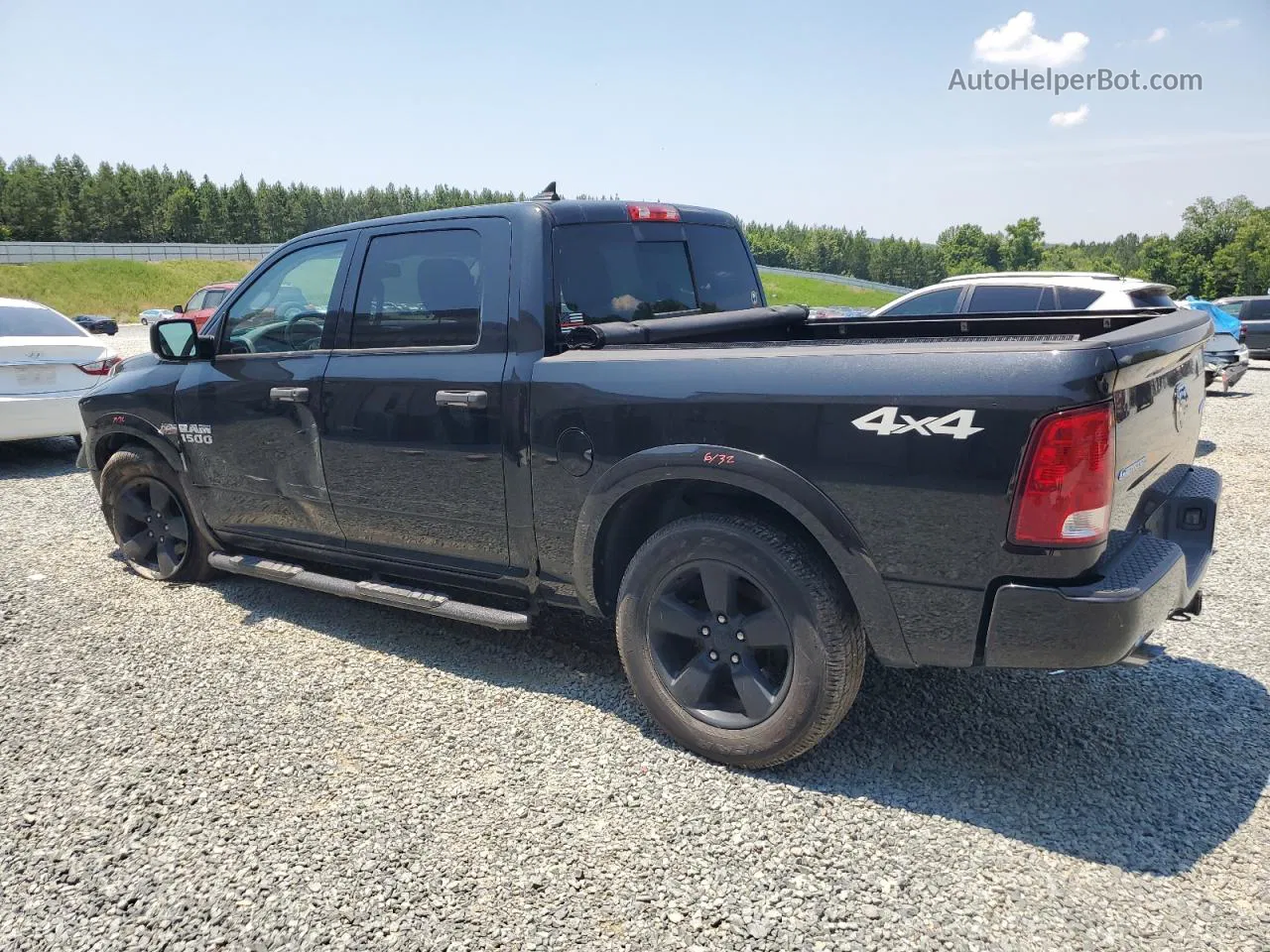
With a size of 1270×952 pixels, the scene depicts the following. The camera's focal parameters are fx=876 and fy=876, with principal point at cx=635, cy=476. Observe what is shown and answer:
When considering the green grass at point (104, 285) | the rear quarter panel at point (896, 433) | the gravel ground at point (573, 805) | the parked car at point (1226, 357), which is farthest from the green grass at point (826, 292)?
the rear quarter panel at point (896, 433)

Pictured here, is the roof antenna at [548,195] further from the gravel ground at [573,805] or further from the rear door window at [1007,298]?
the rear door window at [1007,298]

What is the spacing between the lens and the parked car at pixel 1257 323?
63.9ft

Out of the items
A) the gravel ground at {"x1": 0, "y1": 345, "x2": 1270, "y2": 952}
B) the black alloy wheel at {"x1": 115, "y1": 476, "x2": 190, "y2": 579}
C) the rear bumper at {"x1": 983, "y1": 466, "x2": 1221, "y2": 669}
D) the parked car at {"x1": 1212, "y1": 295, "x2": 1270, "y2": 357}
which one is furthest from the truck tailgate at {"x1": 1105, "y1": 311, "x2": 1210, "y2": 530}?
the parked car at {"x1": 1212, "y1": 295, "x2": 1270, "y2": 357}

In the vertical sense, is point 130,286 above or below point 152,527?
above

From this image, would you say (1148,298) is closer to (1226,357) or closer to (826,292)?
(1226,357)

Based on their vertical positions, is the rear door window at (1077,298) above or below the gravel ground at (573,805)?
above

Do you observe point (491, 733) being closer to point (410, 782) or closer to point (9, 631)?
point (410, 782)

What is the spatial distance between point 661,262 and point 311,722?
2.49m

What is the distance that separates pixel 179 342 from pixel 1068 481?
4.23 meters

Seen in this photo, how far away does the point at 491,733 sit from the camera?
3391 mm

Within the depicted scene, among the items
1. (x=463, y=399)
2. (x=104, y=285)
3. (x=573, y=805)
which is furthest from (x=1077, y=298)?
(x=104, y=285)

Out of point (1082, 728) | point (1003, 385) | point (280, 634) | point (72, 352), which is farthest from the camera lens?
point (72, 352)

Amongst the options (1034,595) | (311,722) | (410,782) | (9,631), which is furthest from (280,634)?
(1034,595)

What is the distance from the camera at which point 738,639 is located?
302 centimetres
